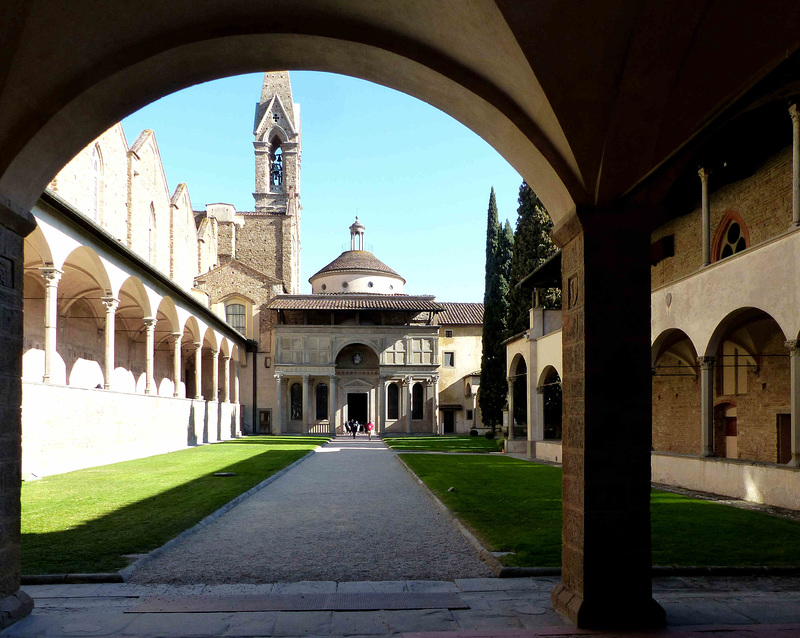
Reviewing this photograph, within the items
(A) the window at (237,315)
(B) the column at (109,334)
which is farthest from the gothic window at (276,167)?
(B) the column at (109,334)

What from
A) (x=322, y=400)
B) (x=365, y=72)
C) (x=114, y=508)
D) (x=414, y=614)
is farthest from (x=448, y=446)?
(x=365, y=72)

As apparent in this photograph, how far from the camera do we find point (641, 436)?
5164 millimetres

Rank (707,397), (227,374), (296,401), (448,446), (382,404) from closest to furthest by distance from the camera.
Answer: (707,397)
(448,446)
(227,374)
(382,404)
(296,401)

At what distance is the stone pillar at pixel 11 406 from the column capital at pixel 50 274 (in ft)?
40.8

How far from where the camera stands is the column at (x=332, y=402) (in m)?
45.3

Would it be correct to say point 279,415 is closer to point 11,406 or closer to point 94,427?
point 94,427

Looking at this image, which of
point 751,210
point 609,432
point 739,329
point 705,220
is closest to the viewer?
point 609,432

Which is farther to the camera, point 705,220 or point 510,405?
point 510,405

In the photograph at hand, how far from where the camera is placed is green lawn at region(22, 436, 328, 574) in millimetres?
7332

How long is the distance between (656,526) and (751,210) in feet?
28.6

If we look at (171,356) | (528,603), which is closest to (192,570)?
(528,603)

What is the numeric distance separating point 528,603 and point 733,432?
14.7 metres

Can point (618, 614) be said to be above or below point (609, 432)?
below

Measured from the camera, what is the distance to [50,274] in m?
16.8
